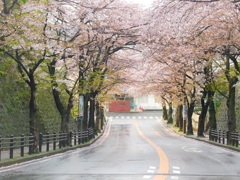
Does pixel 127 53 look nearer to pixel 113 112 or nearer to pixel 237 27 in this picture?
pixel 237 27

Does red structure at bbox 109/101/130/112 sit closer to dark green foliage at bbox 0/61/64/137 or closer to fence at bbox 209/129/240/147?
fence at bbox 209/129/240/147

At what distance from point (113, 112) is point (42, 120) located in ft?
249

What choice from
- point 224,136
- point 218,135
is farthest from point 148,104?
point 224,136

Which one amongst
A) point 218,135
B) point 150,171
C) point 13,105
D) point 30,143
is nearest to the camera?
point 150,171

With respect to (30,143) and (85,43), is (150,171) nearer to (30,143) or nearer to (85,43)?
(30,143)

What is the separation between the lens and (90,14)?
848 inches

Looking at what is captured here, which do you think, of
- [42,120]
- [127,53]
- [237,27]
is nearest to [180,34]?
[237,27]

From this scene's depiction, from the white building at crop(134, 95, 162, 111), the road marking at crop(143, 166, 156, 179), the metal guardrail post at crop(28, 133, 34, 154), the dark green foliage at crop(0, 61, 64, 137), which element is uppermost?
the white building at crop(134, 95, 162, 111)

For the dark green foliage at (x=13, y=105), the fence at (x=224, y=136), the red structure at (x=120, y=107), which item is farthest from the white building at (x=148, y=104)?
the dark green foliage at (x=13, y=105)

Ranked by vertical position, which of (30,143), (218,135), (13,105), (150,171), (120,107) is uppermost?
(120,107)

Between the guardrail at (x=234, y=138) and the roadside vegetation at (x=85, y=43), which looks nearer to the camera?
the roadside vegetation at (x=85, y=43)

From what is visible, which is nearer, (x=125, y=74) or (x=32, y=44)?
(x=32, y=44)

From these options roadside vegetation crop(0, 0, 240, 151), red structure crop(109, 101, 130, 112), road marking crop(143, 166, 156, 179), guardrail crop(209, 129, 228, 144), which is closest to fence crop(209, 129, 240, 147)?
guardrail crop(209, 129, 228, 144)

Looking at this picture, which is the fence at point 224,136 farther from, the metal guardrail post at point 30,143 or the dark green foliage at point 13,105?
the metal guardrail post at point 30,143
